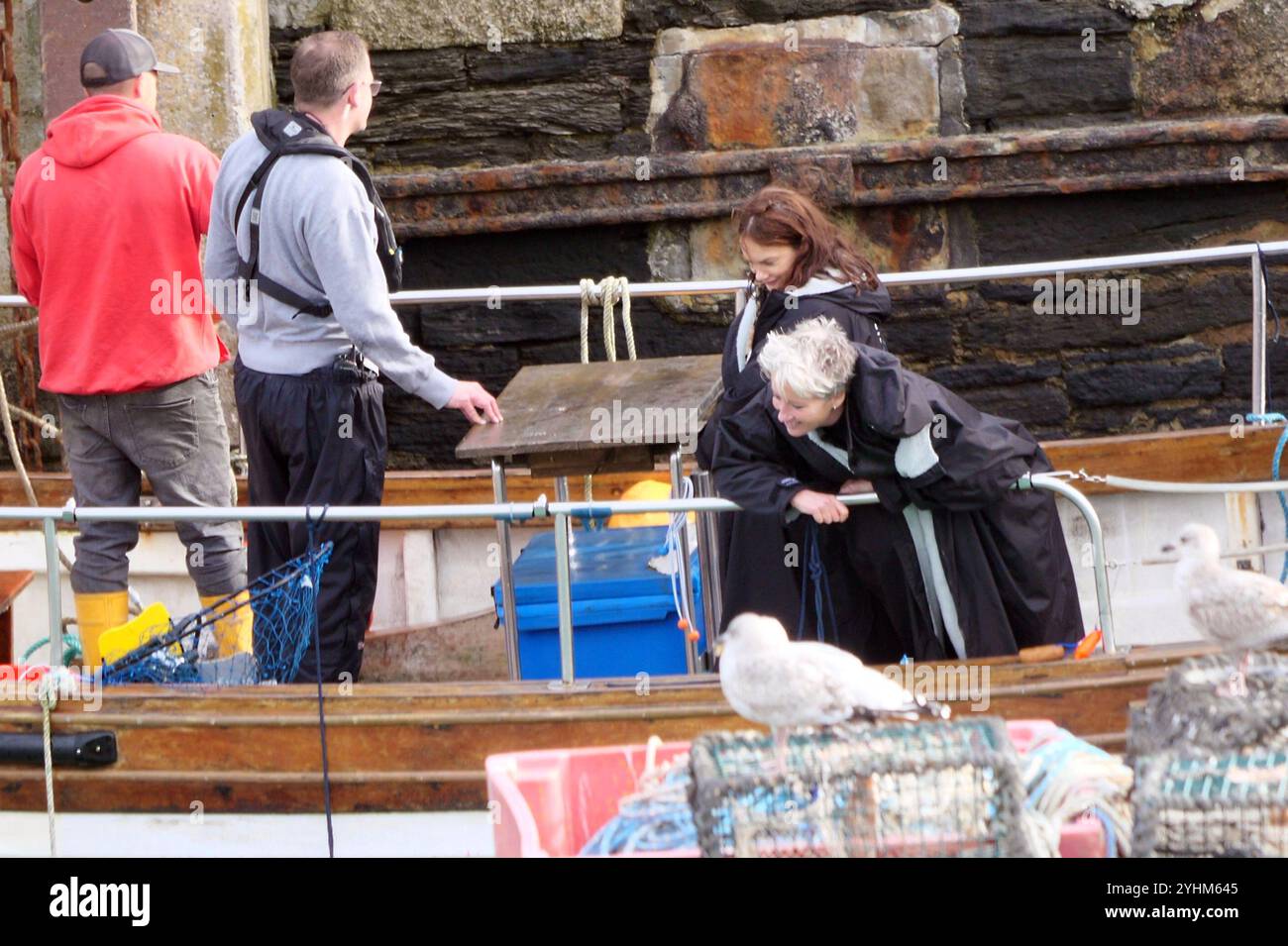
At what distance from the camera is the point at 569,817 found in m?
3.17

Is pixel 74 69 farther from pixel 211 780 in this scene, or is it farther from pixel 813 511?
pixel 813 511

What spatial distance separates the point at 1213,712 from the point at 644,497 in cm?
256

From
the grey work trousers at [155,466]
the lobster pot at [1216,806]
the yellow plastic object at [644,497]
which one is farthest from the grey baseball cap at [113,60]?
the lobster pot at [1216,806]

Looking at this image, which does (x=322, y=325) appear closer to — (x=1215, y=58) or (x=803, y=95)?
(x=803, y=95)

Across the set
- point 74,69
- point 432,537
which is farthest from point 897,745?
point 74,69

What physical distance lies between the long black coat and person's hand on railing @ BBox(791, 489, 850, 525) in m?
0.23

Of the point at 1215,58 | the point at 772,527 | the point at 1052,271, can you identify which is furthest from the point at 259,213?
the point at 1215,58

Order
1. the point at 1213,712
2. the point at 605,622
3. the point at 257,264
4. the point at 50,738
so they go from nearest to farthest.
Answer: the point at 1213,712 < the point at 50,738 < the point at 257,264 < the point at 605,622

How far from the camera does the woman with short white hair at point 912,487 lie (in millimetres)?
3576

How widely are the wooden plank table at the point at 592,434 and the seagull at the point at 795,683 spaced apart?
0.83m

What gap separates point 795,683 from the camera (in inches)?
114

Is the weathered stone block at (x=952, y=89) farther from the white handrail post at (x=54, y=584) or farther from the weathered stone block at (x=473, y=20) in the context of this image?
the white handrail post at (x=54, y=584)

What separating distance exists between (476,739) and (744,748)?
115 cm

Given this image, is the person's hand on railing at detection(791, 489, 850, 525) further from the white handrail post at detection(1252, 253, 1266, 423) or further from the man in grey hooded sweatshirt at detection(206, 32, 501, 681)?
the white handrail post at detection(1252, 253, 1266, 423)
